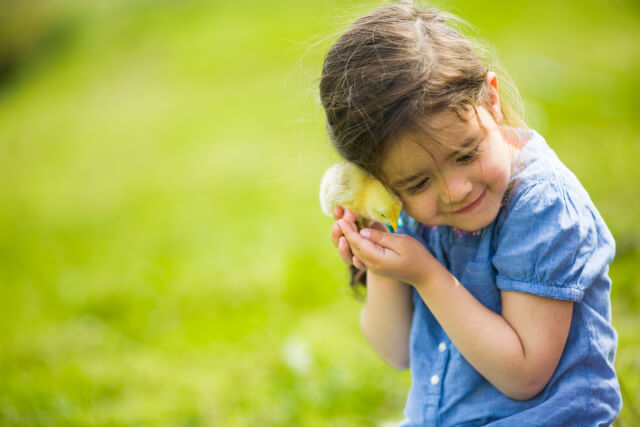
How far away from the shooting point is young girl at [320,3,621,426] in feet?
4.28

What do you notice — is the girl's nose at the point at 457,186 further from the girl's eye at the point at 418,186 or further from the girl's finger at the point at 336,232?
the girl's finger at the point at 336,232

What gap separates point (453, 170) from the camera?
1.34 m

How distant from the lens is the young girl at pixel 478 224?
1306 millimetres

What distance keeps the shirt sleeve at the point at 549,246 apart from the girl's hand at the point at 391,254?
19cm

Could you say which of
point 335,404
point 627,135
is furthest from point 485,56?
point 627,135

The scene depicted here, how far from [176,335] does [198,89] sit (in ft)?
17.1

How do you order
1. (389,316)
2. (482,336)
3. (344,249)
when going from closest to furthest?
(482,336) → (344,249) → (389,316)

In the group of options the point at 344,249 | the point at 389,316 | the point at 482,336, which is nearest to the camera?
the point at 482,336

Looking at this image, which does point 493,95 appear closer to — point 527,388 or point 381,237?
point 381,237

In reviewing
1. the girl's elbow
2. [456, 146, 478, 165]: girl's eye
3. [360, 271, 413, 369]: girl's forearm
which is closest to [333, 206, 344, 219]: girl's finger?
[360, 271, 413, 369]: girl's forearm

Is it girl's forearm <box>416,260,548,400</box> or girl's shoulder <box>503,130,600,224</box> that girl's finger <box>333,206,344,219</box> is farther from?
girl's shoulder <box>503,130,600,224</box>

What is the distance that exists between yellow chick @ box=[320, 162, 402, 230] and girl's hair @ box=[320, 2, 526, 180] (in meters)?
0.04

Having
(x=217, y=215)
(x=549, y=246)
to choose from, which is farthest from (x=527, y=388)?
(x=217, y=215)

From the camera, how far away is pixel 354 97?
1.32 m
